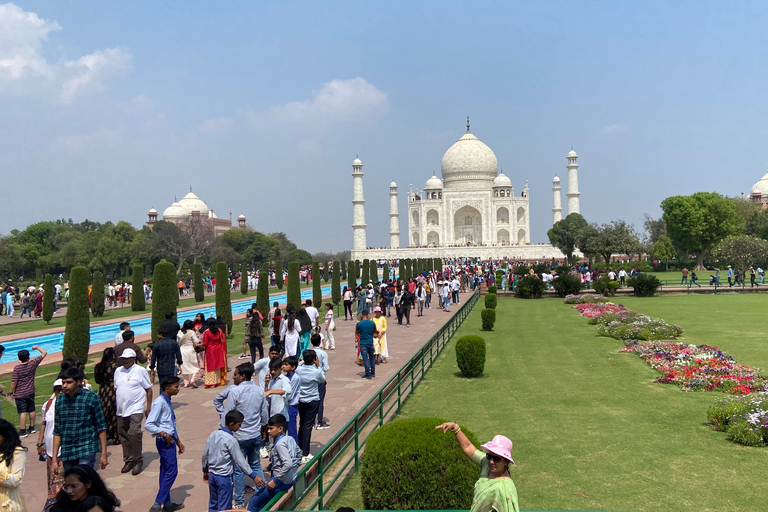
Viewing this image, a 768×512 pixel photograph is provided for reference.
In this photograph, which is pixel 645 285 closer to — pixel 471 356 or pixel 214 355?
pixel 471 356

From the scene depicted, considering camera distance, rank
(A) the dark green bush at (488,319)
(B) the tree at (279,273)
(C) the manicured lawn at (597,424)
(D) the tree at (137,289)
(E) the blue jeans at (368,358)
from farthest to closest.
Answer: (B) the tree at (279,273) < (D) the tree at (137,289) < (A) the dark green bush at (488,319) < (E) the blue jeans at (368,358) < (C) the manicured lawn at (597,424)

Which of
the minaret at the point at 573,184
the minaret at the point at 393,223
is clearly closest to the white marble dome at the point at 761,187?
the minaret at the point at 573,184

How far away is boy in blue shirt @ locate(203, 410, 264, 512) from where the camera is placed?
14.0 feet

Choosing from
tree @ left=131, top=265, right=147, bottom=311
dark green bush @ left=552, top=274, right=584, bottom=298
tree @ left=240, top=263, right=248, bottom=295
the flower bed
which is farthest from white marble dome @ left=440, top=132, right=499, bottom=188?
the flower bed

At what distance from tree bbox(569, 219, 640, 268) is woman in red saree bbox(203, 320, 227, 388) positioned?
94.7 feet

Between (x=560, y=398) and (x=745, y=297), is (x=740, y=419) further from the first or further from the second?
(x=745, y=297)

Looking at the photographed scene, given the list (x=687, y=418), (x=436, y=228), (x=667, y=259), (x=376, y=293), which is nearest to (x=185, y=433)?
(x=687, y=418)

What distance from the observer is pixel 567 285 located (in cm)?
2475

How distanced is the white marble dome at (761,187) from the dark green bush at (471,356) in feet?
273

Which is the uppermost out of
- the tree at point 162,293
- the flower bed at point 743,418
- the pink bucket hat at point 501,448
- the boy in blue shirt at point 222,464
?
the tree at point 162,293

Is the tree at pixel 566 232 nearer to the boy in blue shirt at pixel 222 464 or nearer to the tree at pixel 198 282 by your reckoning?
the tree at pixel 198 282

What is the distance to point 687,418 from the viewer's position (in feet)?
23.2

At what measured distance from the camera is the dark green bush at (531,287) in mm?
25375

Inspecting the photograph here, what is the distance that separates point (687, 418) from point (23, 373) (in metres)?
7.05
